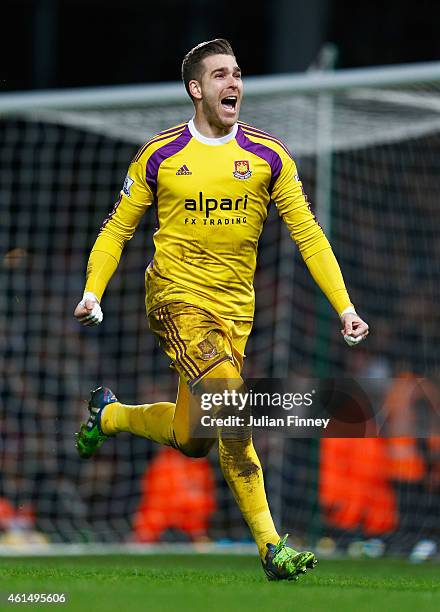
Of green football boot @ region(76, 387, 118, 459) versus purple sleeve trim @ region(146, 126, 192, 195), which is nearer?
purple sleeve trim @ region(146, 126, 192, 195)

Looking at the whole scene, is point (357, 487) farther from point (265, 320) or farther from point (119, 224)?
point (119, 224)

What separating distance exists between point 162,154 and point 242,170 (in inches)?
14.0

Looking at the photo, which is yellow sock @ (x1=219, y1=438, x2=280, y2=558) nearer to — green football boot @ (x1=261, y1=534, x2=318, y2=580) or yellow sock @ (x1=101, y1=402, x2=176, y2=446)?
green football boot @ (x1=261, y1=534, x2=318, y2=580)

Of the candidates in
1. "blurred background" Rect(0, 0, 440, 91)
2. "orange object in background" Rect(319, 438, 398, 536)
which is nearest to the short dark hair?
"orange object in background" Rect(319, 438, 398, 536)

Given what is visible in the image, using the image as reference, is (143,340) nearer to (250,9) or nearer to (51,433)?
(51,433)

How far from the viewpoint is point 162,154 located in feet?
22.2

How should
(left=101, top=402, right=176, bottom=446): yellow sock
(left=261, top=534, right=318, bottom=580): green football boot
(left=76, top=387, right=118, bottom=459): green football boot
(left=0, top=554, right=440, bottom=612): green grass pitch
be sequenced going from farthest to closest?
1. (left=76, top=387, right=118, bottom=459): green football boot
2. (left=101, top=402, right=176, bottom=446): yellow sock
3. (left=261, top=534, right=318, bottom=580): green football boot
4. (left=0, top=554, right=440, bottom=612): green grass pitch

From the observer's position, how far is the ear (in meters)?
6.71

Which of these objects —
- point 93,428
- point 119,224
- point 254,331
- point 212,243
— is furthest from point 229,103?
point 254,331

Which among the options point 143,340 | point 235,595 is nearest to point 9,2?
point 143,340

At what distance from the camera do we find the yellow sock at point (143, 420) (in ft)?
23.0

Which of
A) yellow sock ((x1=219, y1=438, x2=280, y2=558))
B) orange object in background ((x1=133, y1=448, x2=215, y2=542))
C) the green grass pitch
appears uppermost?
yellow sock ((x1=219, y1=438, x2=280, y2=558))

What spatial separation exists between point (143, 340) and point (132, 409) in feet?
15.4

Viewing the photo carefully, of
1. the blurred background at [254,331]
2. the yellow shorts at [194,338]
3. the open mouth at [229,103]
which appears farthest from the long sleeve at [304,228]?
the blurred background at [254,331]
